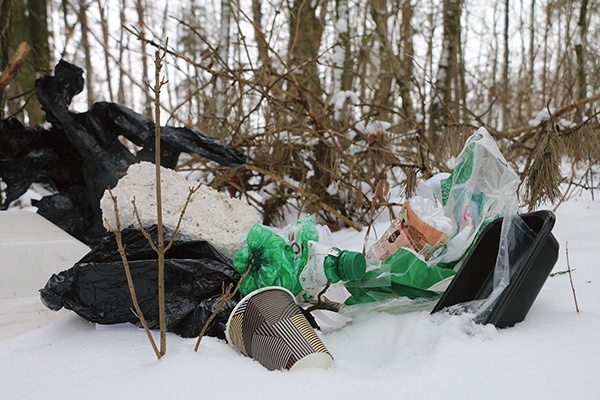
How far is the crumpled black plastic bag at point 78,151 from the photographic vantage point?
2285mm

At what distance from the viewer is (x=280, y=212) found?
3.61 m

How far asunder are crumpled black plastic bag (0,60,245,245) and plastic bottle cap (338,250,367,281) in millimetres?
1057

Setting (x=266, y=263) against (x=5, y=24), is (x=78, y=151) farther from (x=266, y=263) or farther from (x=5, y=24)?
(x=266, y=263)

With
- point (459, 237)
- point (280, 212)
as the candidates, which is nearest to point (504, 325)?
point (459, 237)

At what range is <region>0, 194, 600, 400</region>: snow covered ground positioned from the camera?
0.93 meters

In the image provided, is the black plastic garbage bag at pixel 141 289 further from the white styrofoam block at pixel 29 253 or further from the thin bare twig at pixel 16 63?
the thin bare twig at pixel 16 63

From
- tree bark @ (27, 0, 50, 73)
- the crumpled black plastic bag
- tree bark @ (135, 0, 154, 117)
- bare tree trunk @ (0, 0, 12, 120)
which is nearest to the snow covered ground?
tree bark @ (135, 0, 154, 117)

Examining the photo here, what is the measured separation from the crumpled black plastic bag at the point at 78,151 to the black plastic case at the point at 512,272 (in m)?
1.27

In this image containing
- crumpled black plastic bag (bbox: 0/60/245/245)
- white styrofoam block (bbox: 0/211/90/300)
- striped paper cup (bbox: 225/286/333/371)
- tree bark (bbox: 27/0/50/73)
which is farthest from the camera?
tree bark (bbox: 27/0/50/73)

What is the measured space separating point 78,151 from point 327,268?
5.30 ft

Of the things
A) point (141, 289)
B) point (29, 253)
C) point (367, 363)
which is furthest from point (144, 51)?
point (367, 363)

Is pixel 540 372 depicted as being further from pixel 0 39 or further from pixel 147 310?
pixel 0 39

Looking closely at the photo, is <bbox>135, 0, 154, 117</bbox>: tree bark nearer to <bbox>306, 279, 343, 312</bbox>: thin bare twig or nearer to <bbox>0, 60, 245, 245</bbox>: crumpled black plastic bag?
<bbox>0, 60, 245, 245</bbox>: crumpled black plastic bag

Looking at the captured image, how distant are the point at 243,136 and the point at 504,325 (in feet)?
7.92
